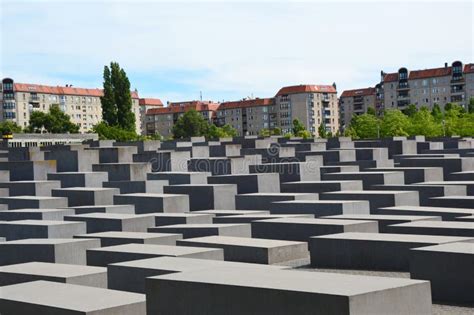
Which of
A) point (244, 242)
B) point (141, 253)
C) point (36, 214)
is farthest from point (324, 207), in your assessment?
point (36, 214)

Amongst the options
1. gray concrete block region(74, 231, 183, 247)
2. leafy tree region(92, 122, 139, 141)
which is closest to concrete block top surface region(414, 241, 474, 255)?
gray concrete block region(74, 231, 183, 247)

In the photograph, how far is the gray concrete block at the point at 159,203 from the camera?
74.1 feet

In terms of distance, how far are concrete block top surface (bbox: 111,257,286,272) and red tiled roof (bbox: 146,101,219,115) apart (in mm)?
→ 159250

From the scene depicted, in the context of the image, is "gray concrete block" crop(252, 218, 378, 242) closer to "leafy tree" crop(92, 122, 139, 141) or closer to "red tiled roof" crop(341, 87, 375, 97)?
"leafy tree" crop(92, 122, 139, 141)

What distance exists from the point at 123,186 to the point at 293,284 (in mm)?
19062

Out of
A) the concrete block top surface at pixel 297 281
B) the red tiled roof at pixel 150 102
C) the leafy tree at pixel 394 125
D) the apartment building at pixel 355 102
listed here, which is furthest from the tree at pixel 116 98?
the red tiled roof at pixel 150 102

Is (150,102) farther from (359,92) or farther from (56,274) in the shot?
(56,274)

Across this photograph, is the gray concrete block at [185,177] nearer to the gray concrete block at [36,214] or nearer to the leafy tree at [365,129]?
the gray concrete block at [36,214]

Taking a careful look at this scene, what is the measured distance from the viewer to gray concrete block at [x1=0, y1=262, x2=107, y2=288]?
39.3 feet

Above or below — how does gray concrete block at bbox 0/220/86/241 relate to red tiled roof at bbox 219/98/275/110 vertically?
below

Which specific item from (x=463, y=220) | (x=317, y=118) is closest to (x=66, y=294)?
(x=463, y=220)

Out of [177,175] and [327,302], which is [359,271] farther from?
[177,175]

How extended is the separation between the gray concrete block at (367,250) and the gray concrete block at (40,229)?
6745 mm

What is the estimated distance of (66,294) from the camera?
10.2m
